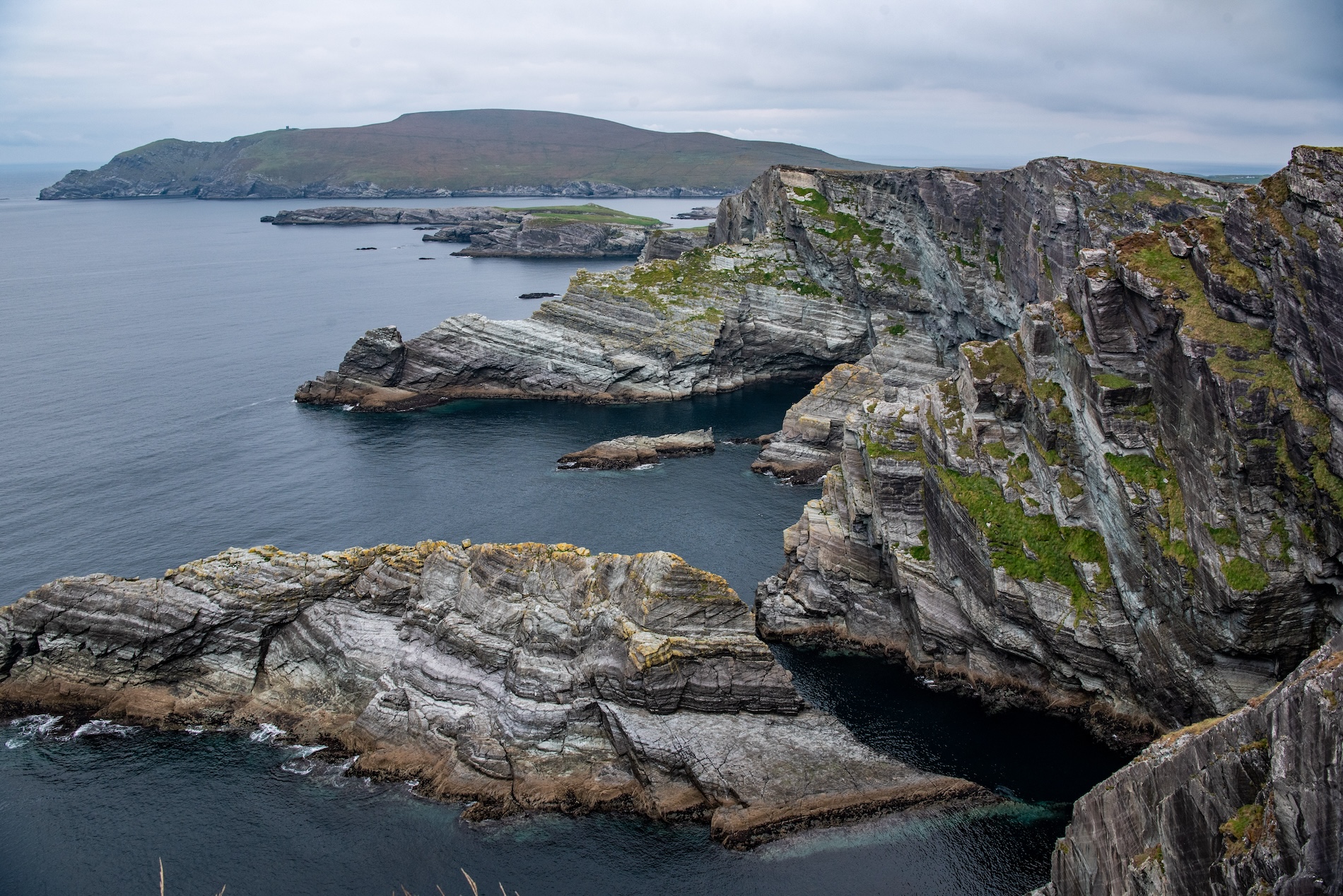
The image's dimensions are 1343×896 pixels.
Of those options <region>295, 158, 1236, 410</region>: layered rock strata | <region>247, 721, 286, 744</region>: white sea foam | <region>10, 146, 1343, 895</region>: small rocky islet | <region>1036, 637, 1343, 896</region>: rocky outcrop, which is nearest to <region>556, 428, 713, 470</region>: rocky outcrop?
<region>295, 158, 1236, 410</region>: layered rock strata

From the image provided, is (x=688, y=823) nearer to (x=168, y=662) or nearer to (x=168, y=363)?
(x=168, y=662)

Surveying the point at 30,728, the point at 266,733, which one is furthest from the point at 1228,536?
the point at 30,728

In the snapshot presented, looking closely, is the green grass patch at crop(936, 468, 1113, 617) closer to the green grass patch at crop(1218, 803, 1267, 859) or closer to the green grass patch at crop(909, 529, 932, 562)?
the green grass patch at crop(909, 529, 932, 562)

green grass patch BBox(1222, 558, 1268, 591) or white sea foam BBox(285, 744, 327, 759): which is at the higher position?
green grass patch BBox(1222, 558, 1268, 591)

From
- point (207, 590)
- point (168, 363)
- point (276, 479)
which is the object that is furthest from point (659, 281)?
point (207, 590)

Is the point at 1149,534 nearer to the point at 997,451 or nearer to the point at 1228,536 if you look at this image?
the point at 1228,536

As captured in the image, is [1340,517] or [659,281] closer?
[1340,517]

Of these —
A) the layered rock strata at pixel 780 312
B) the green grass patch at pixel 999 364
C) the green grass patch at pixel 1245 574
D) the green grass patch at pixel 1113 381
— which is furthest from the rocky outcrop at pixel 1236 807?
the layered rock strata at pixel 780 312
